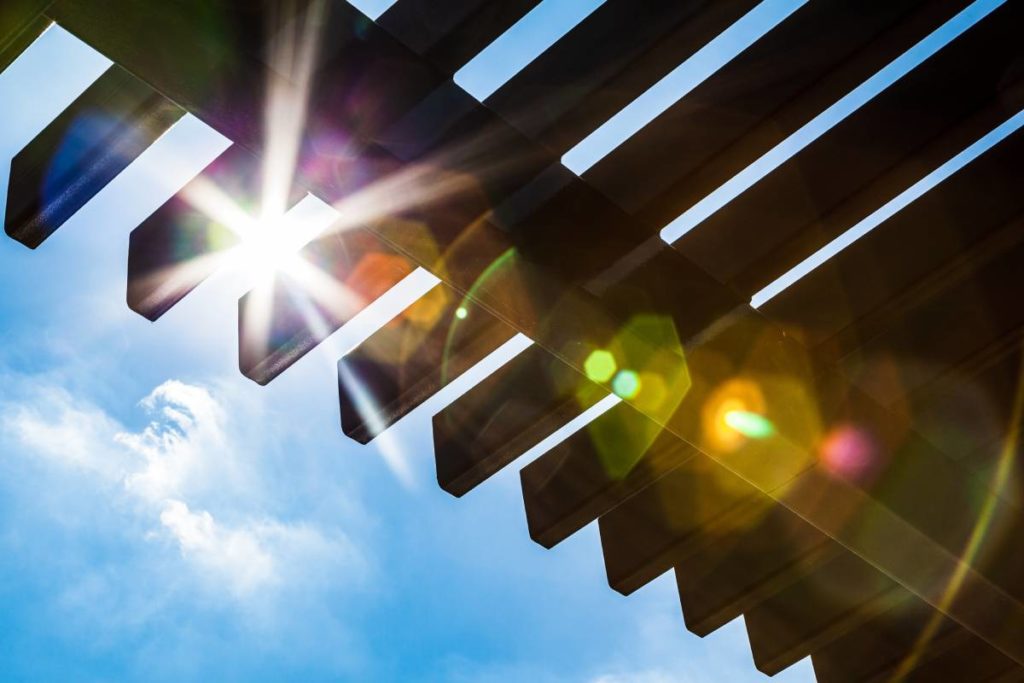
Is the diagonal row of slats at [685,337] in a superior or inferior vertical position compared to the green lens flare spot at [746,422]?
superior

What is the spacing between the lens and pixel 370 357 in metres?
4.23

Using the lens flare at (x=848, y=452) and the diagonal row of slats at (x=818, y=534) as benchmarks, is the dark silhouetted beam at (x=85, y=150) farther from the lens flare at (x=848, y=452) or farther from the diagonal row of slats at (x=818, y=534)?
the lens flare at (x=848, y=452)

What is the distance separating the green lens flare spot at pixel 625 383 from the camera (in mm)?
3348

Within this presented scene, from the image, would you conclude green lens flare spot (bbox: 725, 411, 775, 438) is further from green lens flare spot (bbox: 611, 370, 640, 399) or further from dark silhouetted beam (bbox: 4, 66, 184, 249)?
dark silhouetted beam (bbox: 4, 66, 184, 249)

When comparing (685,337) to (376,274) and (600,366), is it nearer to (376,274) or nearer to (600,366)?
(600,366)

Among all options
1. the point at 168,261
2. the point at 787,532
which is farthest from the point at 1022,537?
the point at 168,261

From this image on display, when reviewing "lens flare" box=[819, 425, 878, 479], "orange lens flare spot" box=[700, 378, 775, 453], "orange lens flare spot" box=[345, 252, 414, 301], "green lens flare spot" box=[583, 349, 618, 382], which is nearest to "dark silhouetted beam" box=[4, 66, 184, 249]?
"orange lens flare spot" box=[345, 252, 414, 301]

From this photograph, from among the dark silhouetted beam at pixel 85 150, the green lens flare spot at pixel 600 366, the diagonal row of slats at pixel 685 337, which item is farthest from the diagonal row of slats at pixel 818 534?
the dark silhouetted beam at pixel 85 150

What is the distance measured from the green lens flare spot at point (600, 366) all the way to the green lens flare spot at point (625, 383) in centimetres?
2

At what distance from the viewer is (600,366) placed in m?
3.33

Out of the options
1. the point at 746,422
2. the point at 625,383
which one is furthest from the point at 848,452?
the point at 625,383

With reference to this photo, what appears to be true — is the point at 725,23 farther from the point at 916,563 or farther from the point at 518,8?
the point at 916,563

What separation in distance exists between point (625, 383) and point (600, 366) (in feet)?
0.31

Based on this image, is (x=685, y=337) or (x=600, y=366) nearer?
(x=600, y=366)
